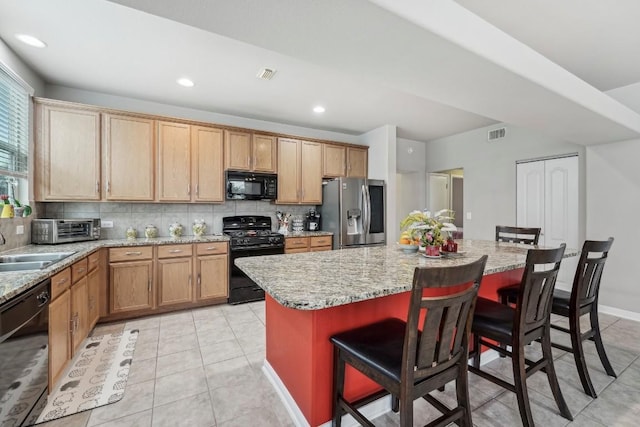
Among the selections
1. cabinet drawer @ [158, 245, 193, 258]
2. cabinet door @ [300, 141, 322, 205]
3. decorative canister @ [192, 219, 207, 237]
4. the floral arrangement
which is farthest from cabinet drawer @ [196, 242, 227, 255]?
the floral arrangement

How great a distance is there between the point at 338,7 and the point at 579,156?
4257mm

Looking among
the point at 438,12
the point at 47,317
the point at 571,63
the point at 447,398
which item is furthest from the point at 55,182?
the point at 571,63

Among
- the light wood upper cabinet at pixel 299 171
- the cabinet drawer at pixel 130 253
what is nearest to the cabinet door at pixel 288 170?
the light wood upper cabinet at pixel 299 171

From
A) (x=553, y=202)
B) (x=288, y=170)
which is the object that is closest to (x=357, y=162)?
(x=288, y=170)

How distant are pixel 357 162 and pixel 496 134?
2350 mm

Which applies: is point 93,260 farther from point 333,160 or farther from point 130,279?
point 333,160

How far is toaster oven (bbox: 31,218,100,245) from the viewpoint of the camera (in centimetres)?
280

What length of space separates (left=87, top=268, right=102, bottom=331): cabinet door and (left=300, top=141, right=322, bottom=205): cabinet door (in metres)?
2.75

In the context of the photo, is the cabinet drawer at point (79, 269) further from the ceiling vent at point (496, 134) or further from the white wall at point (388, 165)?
the ceiling vent at point (496, 134)

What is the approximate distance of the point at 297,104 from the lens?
388cm

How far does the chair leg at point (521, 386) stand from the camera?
5.22 feet

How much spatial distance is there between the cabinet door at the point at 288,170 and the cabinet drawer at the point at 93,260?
2.33 meters

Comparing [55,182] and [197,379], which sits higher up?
[55,182]

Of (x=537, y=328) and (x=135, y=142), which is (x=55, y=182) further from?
(x=537, y=328)
